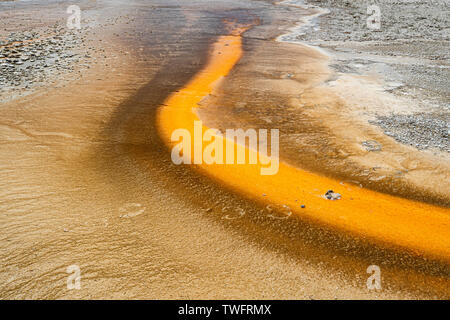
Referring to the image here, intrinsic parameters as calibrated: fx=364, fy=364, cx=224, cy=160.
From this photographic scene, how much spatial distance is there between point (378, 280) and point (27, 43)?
823 cm

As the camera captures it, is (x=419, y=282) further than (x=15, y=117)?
No

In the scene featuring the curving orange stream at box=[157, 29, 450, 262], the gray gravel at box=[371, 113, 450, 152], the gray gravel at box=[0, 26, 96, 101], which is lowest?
the curving orange stream at box=[157, 29, 450, 262]

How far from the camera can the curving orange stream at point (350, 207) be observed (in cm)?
252

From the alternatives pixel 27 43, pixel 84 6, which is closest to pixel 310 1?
pixel 84 6

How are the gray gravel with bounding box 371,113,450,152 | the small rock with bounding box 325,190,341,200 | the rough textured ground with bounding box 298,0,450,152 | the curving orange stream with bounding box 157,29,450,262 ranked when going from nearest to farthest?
the curving orange stream with bounding box 157,29,450,262 → the small rock with bounding box 325,190,341,200 → the gray gravel with bounding box 371,113,450,152 → the rough textured ground with bounding box 298,0,450,152

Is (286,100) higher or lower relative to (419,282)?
higher

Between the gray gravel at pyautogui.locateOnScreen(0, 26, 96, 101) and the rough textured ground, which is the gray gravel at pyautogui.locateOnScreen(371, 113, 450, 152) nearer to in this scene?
the rough textured ground

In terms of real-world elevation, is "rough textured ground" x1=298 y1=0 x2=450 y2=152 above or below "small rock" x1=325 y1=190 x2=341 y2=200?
above

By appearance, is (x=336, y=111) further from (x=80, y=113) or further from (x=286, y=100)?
(x=80, y=113)

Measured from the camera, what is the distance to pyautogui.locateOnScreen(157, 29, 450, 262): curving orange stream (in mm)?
2523

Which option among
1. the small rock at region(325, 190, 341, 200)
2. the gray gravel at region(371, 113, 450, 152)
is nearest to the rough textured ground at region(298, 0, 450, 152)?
the gray gravel at region(371, 113, 450, 152)

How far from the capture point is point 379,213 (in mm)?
2777

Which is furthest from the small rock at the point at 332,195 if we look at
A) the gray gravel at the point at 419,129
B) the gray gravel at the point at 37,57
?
the gray gravel at the point at 37,57

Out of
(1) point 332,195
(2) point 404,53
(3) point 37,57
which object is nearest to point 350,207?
(1) point 332,195
